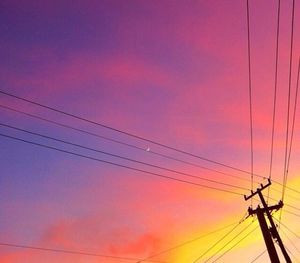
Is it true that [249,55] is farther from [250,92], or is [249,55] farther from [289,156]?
[289,156]

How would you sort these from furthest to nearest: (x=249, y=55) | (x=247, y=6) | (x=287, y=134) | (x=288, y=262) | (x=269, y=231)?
(x=269, y=231) < (x=288, y=262) < (x=287, y=134) < (x=249, y=55) < (x=247, y=6)

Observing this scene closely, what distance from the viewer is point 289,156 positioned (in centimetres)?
2558

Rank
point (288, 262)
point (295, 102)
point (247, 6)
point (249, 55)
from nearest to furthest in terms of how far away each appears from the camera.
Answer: point (247, 6)
point (249, 55)
point (295, 102)
point (288, 262)

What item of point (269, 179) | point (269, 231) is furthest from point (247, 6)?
point (269, 179)

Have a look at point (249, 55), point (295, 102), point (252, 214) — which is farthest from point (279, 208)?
point (249, 55)

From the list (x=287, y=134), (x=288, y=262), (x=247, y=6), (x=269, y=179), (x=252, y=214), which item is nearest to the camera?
(x=247, y=6)

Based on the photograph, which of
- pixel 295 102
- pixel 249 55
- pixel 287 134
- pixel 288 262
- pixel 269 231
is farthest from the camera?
pixel 269 231

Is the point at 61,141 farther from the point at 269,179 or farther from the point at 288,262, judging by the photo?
the point at 269,179

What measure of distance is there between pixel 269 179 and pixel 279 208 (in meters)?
2.54

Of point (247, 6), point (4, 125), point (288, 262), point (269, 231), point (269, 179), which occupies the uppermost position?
point (269, 179)

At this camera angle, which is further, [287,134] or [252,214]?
[252,214]

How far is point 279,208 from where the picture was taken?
28141 mm

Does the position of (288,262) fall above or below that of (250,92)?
below

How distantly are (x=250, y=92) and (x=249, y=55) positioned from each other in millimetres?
2750
